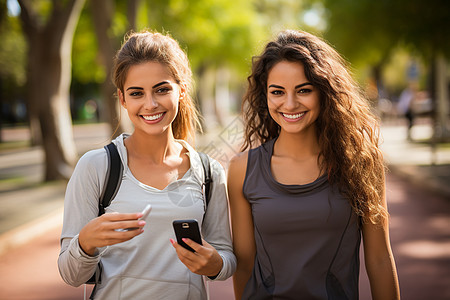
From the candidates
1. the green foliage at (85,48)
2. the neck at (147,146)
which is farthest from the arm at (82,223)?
the green foliage at (85,48)

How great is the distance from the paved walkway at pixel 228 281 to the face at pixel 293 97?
732 millimetres

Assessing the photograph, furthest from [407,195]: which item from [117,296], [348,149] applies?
[117,296]

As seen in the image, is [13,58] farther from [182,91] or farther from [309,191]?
[309,191]

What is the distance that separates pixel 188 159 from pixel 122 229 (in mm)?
712

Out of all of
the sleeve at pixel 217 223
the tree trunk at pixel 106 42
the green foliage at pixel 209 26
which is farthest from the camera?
the green foliage at pixel 209 26

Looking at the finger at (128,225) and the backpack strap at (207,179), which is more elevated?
the backpack strap at (207,179)

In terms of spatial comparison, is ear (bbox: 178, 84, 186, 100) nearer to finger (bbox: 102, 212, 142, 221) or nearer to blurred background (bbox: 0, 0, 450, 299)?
blurred background (bbox: 0, 0, 450, 299)

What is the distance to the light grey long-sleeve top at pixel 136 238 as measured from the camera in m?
2.39

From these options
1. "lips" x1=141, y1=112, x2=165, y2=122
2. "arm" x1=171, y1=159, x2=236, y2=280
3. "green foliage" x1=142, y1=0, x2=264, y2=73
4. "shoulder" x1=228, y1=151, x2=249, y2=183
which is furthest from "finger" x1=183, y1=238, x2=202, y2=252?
"green foliage" x1=142, y1=0, x2=264, y2=73

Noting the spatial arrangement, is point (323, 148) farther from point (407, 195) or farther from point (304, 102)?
point (407, 195)

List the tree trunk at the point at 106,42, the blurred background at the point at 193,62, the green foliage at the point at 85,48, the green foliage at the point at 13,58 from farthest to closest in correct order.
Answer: the green foliage at the point at 13,58 → the green foliage at the point at 85,48 → the tree trunk at the point at 106,42 → the blurred background at the point at 193,62

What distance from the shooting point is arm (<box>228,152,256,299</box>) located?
2707 millimetres

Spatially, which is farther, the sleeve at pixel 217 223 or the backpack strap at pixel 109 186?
the sleeve at pixel 217 223

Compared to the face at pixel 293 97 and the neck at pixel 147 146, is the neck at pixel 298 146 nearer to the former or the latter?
the face at pixel 293 97
